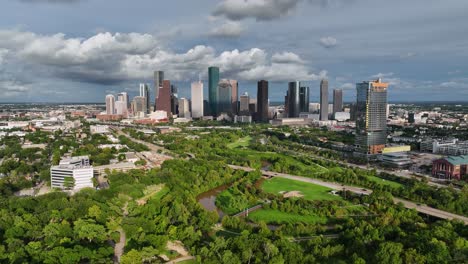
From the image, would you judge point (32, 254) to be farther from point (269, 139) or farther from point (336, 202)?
point (269, 139)

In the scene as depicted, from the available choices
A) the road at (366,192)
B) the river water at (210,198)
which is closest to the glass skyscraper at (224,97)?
the road at (366,192)

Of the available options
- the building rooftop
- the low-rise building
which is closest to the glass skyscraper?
the low-rise building

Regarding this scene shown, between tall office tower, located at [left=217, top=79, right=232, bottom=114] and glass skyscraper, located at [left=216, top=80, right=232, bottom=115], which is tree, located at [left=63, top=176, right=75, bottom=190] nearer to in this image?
glass skyscraper, located at [left=216, top=80, right=232, bottom=115]

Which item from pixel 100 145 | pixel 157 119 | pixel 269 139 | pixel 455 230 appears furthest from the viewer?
pixel 157 119

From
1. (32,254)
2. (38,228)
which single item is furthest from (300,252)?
(38,228)

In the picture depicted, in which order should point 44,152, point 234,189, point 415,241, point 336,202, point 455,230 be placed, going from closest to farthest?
point 415,241 < point 455,230 < point 336,202 < point 234,189 < point 44,152

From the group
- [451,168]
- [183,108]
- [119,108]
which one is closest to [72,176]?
[451,168]
